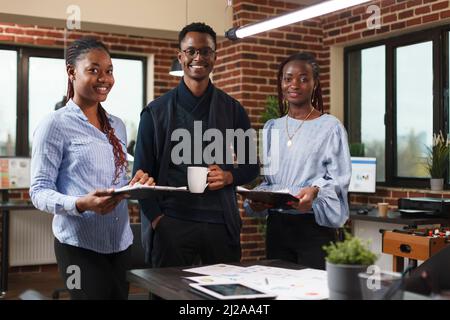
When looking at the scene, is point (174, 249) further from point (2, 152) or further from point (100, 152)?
point (2, 152)

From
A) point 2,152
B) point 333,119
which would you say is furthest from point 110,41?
point 333,119

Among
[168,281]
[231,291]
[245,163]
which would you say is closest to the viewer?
[231,291]

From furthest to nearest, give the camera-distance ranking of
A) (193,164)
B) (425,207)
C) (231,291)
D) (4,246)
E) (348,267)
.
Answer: (4,246) → (425,207) → (193,164) → (231,291) → (348,267)

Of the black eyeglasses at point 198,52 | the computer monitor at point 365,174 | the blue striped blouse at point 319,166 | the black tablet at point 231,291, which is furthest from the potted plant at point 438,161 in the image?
the black tablet at point 231,291

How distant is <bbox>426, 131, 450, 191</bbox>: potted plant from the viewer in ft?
16.4

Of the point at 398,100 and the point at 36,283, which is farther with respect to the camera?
the point at 36,283

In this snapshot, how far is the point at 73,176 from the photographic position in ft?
6.53

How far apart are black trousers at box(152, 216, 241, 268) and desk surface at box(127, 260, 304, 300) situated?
153mm

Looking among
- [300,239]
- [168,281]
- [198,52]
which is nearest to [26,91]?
[198,52]

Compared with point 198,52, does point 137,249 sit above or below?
below

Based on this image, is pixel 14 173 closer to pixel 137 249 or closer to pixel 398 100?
pixel 137 249

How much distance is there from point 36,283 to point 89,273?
4.32 m

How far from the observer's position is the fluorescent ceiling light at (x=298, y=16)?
3.21 metres

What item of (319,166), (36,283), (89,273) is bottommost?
(36,283)
